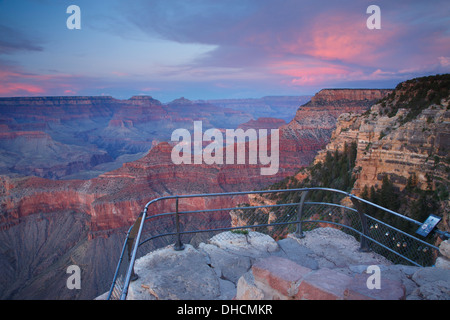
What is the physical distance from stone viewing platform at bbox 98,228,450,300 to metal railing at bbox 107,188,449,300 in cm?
32

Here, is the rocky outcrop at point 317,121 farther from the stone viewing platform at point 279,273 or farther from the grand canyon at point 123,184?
the stone viewing platform at point 279,273

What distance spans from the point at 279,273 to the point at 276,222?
12525 millimetres

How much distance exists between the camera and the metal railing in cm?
532

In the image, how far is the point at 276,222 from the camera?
51.0 ft

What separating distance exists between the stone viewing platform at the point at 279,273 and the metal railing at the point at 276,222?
0.32 meters

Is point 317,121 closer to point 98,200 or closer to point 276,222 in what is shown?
point 98,200

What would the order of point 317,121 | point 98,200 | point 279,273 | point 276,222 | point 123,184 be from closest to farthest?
point 279,273, point 276,222, point 98,200, point 123,184, point 317,121

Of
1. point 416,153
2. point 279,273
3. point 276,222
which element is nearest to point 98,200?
point 276,222

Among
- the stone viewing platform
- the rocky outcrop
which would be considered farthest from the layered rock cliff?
the rocky outcrop

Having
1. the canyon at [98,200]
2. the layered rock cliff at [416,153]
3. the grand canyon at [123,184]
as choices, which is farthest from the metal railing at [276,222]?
the canyon at [98,200]

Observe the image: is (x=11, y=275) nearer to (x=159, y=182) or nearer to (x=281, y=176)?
(x=159, y=182)

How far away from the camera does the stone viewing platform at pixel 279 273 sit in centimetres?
318

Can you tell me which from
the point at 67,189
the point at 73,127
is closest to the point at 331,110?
the point at 67,189
